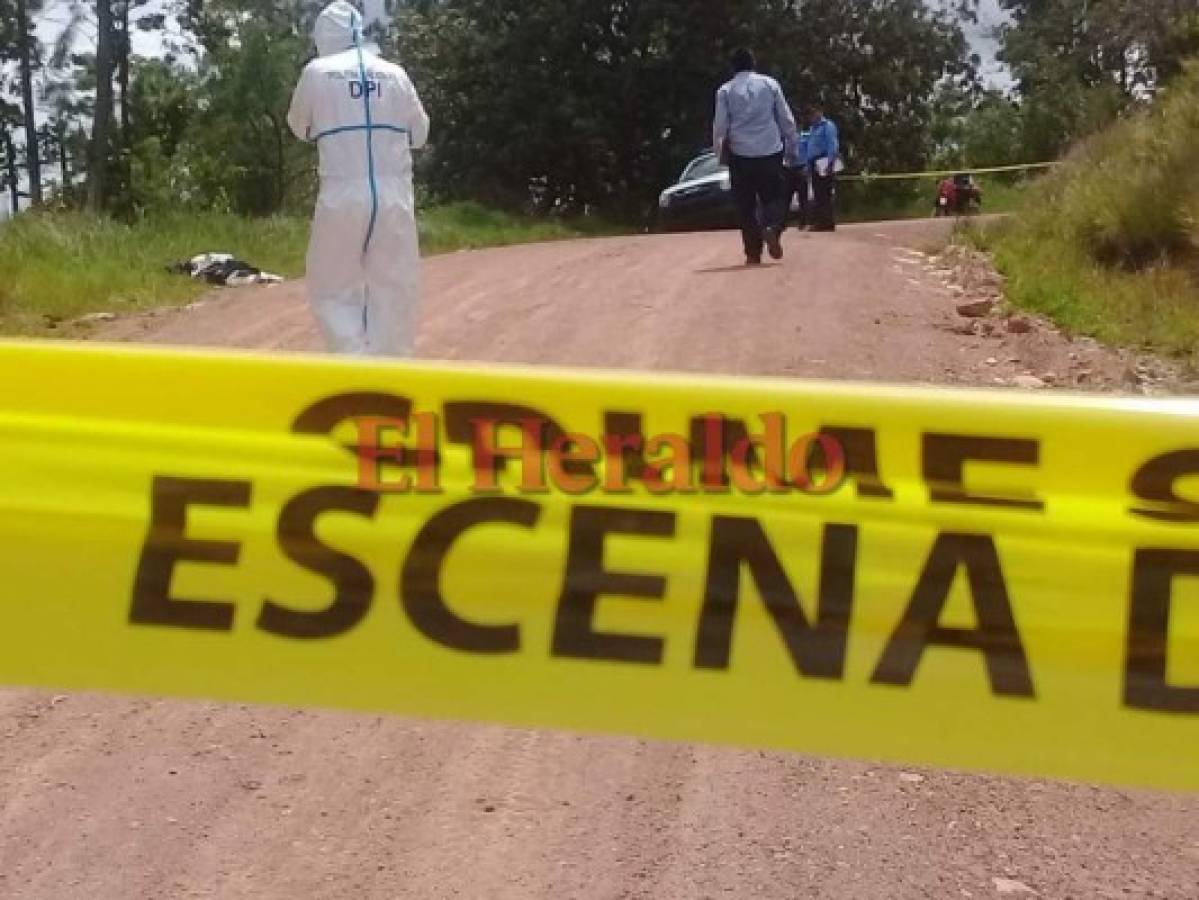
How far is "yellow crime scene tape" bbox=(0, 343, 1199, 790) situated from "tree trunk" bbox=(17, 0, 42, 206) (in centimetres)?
3757

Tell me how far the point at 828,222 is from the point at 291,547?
15634 mm

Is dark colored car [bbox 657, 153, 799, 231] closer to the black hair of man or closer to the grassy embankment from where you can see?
the grassy embankment

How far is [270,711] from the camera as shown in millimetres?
4219

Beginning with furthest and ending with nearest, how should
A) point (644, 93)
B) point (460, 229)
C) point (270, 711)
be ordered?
point (644, 93)
point (460, 229)
point (270, 711)

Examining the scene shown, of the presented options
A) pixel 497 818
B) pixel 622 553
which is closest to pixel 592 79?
pixel 497 818

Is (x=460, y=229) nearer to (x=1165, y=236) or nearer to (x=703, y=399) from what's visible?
(x=1165, y=236)

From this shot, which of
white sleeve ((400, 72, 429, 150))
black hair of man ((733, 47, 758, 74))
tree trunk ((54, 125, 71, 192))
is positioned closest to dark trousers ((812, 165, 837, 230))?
black hair of man ((733, 47, 758, 74))

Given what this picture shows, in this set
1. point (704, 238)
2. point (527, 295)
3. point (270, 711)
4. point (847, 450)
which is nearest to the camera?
point (847, 450)

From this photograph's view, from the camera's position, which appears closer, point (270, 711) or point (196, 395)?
point (196, 395)

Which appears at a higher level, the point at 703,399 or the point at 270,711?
the point at 703,399

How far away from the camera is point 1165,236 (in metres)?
11.3

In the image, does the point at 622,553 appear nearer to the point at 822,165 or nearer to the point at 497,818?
the point at 497,818

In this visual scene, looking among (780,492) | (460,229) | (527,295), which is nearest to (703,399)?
(780,492)

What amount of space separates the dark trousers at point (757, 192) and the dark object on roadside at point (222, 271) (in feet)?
14.3
